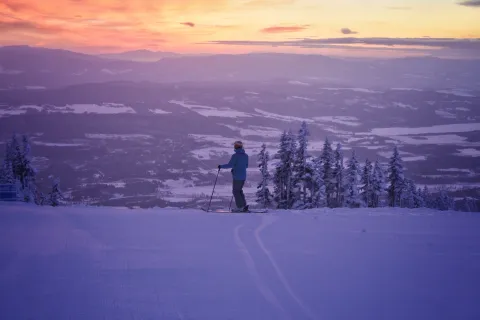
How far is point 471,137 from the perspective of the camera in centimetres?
16250

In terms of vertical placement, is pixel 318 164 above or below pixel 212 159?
above

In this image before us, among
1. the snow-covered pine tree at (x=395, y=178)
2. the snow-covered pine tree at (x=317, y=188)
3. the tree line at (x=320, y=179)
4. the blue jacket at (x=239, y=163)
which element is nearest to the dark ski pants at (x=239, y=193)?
the blue jacket at (x=239, y=163)

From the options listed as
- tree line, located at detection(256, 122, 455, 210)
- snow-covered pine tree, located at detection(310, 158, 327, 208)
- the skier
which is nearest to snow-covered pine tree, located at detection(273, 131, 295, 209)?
tree line, located at detection(256, 122, 455, 210)

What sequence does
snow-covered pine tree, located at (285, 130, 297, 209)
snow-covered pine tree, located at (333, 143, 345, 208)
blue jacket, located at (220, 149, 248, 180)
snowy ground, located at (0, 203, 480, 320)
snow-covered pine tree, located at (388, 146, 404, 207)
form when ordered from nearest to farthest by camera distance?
snowy ground, located at (0, 203, 480, 320)
blue jacket, located at (220, 149, 248, 180)
snow-covered pine tree, located at (285, 130, 297, 209)
snow-covered pine tree, located at (388, 146, 404, 207)
snow-covered pine tree, located at (333, 143, 345, 208)

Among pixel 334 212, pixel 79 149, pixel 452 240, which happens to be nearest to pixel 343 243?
pixel 452 240

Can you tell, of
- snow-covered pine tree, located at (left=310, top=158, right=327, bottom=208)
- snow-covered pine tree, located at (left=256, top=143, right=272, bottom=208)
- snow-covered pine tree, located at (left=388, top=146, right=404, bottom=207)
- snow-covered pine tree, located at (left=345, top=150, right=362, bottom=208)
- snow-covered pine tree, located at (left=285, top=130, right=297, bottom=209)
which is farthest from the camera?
snow-covered pine tree, located at (left=345, top=150, right=362, bottom=208)

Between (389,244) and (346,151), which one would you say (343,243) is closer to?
(389,244)

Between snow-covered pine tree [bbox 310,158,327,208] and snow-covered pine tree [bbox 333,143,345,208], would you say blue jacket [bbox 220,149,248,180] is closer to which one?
snow-covered pine tree [bbox 310,158,327,208]

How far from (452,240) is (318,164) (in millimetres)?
34334

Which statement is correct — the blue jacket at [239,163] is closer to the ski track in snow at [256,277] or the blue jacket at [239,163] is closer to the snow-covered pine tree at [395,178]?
the ski track in snow at [256,277]

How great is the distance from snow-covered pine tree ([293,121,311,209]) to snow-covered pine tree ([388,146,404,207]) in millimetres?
9786

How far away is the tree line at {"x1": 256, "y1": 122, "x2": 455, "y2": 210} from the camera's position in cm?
4328

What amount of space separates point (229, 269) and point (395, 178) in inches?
1677

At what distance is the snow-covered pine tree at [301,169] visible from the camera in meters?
42.9
